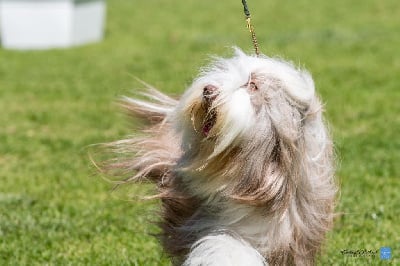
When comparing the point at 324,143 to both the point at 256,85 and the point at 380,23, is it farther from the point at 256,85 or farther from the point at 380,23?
the point at 380,23

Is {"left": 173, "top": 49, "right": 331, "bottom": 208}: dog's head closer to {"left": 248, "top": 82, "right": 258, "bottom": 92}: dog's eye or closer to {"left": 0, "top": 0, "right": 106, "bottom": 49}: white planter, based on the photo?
{"left": 248, "top": 82, "right": 258, "bottom": 92}: dog's eye

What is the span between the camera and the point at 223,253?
12.0 feet

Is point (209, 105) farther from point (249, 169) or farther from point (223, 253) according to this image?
point (223, 253)

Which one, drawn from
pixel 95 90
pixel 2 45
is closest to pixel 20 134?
pixel 95 90

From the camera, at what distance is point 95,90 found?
35.2ft

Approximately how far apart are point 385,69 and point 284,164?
8.06 metres

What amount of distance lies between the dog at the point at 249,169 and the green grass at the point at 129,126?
39 centimetres

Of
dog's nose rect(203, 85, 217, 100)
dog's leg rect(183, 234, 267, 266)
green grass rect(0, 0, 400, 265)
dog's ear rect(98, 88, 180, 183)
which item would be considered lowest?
green grass rect(0, 0, 400, 265)

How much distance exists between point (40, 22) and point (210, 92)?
1104 cm

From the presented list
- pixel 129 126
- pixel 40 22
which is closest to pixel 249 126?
pixel 129 126

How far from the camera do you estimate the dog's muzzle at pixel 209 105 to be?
350 cm

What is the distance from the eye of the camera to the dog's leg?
3.64 meters

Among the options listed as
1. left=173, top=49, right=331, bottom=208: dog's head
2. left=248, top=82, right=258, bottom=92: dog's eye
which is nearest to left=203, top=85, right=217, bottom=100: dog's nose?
left=173, top=49, right=331, bottom=208: dog's head

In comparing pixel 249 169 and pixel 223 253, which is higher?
pixel 249 169
